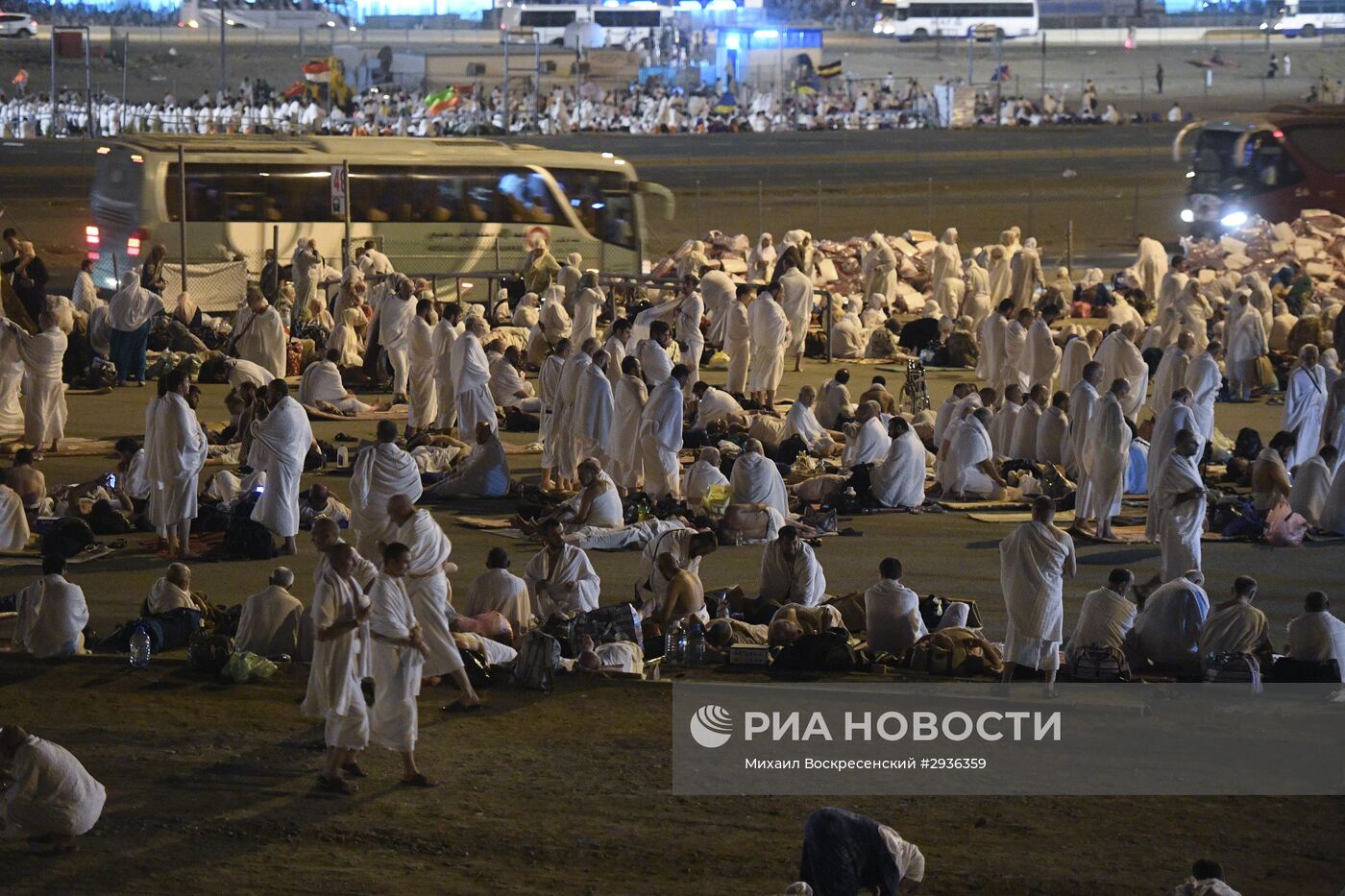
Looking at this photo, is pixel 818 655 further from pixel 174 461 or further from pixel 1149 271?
pixel 1149 271

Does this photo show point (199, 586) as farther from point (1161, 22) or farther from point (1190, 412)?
point (1161, 22)

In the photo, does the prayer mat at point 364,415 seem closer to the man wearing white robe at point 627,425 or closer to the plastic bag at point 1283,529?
the man wearing white robe at point 627,425

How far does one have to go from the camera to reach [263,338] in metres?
18.5

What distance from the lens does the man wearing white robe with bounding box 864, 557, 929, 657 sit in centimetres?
1077

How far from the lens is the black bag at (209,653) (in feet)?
34.0

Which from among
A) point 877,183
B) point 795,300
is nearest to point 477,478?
point 795,300

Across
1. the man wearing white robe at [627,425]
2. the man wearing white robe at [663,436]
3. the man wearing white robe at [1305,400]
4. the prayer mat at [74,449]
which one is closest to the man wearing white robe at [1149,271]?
the man wearing white robe at [1305,400]

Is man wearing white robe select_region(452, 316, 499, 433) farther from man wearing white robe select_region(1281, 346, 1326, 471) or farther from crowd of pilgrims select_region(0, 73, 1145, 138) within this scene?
crowd of pilgrims select_region(0, 73, 1145, 138)

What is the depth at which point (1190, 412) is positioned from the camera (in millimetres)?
13781

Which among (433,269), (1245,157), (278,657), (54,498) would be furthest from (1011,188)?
(278,657)

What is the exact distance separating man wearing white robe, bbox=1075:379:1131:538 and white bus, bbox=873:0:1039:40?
5149 cm

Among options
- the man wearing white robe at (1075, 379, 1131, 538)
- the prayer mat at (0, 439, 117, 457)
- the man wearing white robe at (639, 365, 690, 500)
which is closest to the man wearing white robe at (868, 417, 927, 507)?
the man wearing white robe at (1075, 379, 1131, 538)

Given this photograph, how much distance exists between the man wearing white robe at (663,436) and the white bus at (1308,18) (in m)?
52.3

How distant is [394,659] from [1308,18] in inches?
2461
